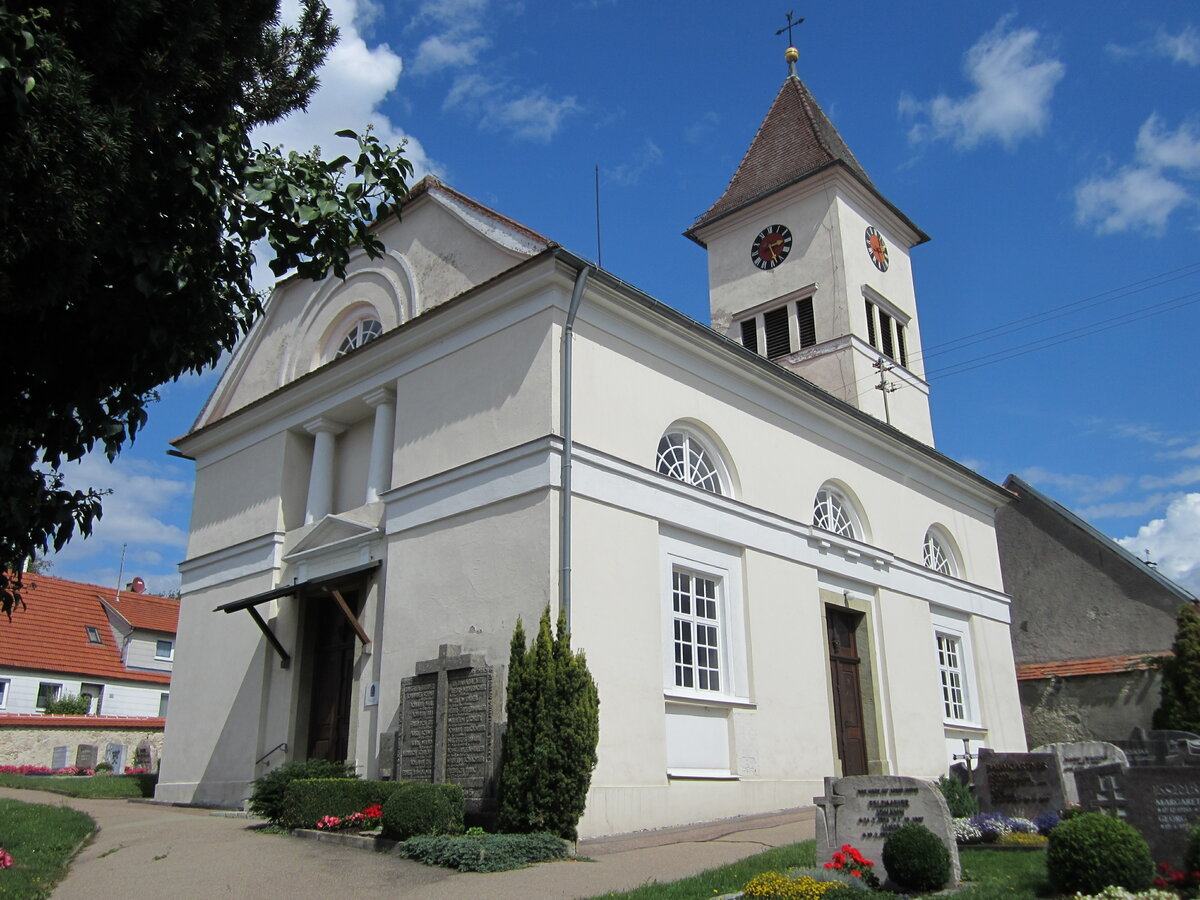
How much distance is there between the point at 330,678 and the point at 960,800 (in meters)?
9.70

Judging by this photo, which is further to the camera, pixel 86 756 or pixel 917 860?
pixel 86 756

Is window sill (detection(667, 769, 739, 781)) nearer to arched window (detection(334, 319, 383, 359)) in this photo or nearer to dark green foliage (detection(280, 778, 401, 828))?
dark green foliage (detection(280, 778, 401, 828))

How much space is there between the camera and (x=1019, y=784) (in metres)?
12.9

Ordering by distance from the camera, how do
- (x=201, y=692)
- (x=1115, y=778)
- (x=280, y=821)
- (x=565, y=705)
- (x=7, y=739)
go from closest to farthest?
(x=1115, y=778), (x=565, y=705), (x=280, y=821), (x=201, y=692), (x=7, y=739)

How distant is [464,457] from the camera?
14.5 meters

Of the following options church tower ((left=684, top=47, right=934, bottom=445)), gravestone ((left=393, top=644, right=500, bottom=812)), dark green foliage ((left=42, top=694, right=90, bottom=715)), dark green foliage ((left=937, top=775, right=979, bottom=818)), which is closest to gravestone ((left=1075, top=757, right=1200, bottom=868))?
dark green foliage ((left=937, top=775, right=979, bottom=818))

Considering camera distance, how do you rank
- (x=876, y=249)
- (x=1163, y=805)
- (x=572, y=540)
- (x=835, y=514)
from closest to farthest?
(x=1163, y=805) → (x=572, y=540) → (x=835, y=514) → (x=876, y=249)

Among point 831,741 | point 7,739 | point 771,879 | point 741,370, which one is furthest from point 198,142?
point 7,739

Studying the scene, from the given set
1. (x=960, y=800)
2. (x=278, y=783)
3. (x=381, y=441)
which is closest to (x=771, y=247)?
(x=381, y=441)

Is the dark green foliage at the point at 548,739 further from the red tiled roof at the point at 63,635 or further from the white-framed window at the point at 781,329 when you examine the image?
the red tiled roof at the point at 63,635

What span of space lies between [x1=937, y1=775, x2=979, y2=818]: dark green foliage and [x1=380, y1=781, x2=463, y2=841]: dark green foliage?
20.1 feet

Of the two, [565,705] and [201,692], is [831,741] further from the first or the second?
[201,692]

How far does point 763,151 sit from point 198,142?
23.3 metres

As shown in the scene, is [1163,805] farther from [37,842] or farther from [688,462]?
[37,842]
